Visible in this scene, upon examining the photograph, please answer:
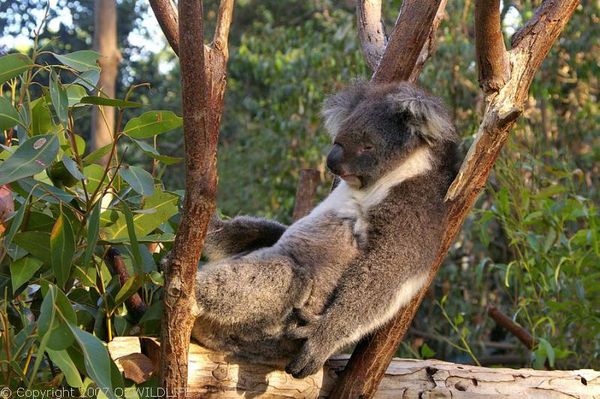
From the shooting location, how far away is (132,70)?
10.8m

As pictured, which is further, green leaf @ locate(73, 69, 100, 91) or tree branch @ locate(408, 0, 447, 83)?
tree branch @ locate(408, 0, 447, 83)

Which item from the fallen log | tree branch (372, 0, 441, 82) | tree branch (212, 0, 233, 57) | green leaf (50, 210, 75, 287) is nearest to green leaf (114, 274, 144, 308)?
the fallen log

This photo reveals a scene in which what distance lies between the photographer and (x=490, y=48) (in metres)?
2.13

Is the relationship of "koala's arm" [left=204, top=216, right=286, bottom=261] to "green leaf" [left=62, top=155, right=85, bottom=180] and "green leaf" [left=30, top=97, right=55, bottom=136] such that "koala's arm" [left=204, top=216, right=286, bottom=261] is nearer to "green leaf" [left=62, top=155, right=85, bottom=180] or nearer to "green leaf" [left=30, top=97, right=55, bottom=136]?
"green leaf" [left=30, top=97, right=55, bottom=136]

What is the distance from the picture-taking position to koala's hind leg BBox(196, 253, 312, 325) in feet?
7.23

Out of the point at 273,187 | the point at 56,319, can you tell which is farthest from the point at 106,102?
the point at 273,187

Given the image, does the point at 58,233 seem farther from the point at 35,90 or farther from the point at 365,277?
the point at 35,90

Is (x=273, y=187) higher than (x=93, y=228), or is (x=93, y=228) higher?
(x=93, y=228)

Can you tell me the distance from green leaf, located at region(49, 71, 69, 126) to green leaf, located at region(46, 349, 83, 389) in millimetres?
556

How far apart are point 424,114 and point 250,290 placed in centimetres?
86

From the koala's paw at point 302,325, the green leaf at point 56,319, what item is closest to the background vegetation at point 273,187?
the green leaf at point 56,319

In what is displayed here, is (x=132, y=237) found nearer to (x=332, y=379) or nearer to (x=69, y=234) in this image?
(x=69, y=234)

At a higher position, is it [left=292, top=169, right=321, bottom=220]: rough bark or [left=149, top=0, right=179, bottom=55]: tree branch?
[left=149, top=0, right=179, bottom=55]: tree branch

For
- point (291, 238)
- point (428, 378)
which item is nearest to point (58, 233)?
point (291, 238)
